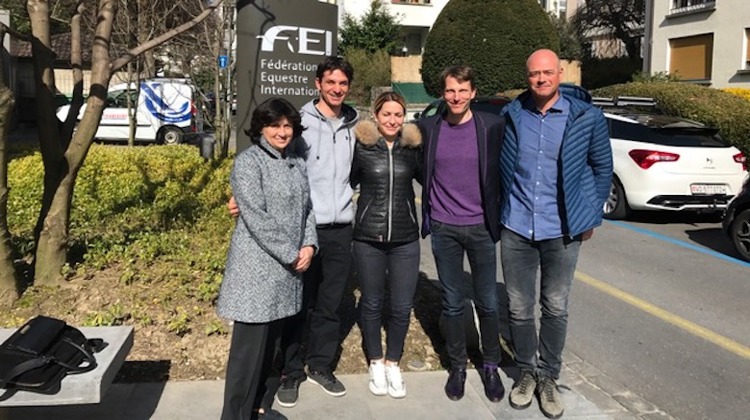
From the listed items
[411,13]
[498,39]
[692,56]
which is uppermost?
[411,13]

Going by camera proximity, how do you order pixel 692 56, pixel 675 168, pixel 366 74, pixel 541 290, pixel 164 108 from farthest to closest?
pixel 366 74 < pixel 692 56 < pixel 164 108 < pixel 675 168 < pixel 541 290

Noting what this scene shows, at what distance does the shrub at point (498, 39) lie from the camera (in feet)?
82.4

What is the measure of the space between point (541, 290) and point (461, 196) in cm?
71

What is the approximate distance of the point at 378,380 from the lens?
160 inches

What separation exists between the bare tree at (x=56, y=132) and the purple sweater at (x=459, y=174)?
2428 millimetres

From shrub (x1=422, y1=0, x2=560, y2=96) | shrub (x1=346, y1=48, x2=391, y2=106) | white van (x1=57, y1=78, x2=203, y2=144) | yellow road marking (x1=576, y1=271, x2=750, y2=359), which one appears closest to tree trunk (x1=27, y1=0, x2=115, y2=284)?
yellow road marking (x1=576, y1=271, x2=750, y2=359)

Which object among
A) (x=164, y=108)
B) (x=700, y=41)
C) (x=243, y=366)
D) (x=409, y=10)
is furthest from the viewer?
(x=409, y=10)

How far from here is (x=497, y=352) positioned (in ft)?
13.3

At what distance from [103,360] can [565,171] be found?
2.54 metres

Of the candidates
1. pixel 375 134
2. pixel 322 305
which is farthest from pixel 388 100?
pixel 322 305

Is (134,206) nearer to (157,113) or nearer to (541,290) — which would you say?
(541,290)

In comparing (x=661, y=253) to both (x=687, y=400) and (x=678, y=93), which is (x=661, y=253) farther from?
(x=678, y=93)

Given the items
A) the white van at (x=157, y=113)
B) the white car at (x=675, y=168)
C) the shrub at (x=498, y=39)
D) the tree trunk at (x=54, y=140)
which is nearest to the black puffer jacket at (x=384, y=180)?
the tree trunk at (x=54, y=140)

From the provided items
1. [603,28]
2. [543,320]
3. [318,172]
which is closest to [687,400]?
[543,320]
